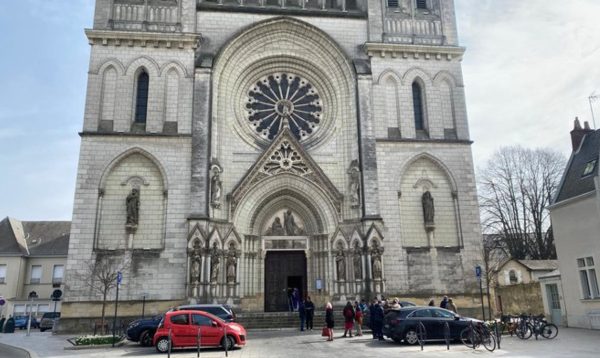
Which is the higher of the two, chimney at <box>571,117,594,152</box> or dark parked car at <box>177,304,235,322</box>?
chimney at <box>571,117,594,152</box>

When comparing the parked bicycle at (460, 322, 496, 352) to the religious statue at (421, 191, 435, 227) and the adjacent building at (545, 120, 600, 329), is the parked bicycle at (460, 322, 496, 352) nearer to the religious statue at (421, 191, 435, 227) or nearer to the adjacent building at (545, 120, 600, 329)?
the adjacent building at (545, 120, 600, 329)

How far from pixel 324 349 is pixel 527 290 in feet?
75.2

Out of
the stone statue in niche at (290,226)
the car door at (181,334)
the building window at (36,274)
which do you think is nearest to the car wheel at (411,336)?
the car door at (181,334)

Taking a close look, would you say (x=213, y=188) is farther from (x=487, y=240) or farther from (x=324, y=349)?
(x=487, y=240)

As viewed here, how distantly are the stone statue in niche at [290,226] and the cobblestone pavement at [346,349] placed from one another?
7932 millimetres

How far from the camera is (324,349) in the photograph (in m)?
14.4

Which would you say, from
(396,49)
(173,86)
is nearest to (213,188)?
(173,86)

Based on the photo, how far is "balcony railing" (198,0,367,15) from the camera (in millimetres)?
27312

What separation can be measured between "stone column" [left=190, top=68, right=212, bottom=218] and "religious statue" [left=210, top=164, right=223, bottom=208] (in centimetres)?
27

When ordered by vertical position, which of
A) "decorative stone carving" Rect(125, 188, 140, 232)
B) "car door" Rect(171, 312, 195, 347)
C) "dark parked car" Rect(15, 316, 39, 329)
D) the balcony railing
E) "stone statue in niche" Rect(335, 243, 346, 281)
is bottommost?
"dark parked car" Rect(15, 316, 39, 329)

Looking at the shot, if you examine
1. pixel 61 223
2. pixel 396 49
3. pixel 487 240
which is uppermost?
pixel 396 49

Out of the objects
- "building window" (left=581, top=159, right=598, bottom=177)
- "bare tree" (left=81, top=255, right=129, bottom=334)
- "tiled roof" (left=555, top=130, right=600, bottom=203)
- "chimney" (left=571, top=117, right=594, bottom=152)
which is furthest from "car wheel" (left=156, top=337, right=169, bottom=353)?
"chimney" (left=571, top=117, right=594, bottom=152)

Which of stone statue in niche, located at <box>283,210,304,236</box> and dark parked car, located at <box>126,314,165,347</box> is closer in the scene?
dark parked car, located at <box>126,314,165,347</box>

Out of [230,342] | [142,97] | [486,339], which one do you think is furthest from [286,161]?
[486,339]
